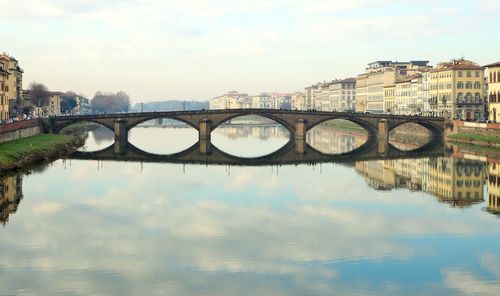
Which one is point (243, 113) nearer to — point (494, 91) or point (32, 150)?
point (494, 91)

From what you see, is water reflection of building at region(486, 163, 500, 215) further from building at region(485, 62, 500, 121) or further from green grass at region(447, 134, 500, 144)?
building at region(485, 62, 500, 121)

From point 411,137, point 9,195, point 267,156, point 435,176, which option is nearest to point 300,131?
point 411,137

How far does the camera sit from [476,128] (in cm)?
8488

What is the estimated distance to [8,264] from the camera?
89.0 feet

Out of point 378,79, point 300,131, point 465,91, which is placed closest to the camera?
point 300,131

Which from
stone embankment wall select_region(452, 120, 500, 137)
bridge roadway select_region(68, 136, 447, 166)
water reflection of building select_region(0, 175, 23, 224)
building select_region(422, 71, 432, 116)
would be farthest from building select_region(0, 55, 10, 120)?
building select_region(422, 71, 432, 116)

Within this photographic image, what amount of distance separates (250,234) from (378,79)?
138 metres

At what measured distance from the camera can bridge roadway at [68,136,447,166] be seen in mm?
69812

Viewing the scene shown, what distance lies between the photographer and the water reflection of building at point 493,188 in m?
40.5

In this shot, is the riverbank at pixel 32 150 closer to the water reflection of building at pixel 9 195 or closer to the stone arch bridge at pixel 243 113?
the water reflection of building at pixel 9 195

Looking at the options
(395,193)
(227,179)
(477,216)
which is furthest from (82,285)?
(227,179)

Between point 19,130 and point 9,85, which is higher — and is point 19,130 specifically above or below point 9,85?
below

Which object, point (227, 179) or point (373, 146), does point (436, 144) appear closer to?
point (373, 146)

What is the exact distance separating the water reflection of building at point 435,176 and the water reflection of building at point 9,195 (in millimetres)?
22878
